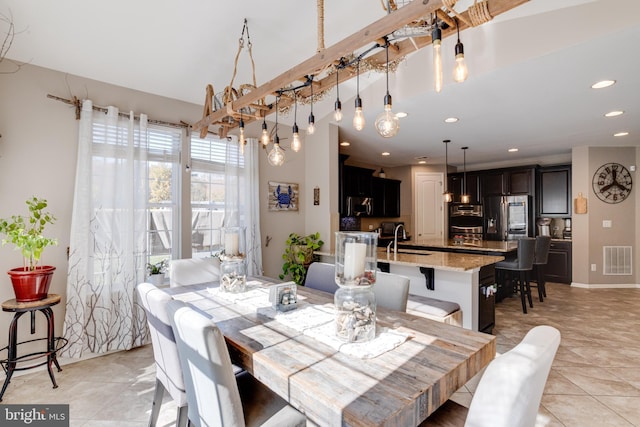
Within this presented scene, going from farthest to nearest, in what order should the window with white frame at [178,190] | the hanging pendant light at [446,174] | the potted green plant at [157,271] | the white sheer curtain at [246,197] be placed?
1. the hanging pendant light at [446,174]
2. the white sheer curtain at [246,197]
3. the window with white frame at [178,190]
4. the potted green plant at [157,271]

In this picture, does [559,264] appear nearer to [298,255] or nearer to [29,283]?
[298,255]

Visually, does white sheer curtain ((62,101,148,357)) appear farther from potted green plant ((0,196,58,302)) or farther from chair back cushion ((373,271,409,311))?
chair back cushion ((373,271,409,311))

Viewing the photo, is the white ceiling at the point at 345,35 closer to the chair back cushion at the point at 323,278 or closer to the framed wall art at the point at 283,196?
the framed wall art at the point at 283,196

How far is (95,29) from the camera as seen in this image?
256 cm

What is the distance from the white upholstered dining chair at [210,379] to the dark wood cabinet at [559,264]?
22.2ft

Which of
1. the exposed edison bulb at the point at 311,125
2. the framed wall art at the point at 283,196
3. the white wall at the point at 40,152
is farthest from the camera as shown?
the framed wall art at the point at 283,196

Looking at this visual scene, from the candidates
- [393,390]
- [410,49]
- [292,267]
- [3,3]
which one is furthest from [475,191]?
[3,3]

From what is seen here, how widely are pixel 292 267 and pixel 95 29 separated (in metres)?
3.16

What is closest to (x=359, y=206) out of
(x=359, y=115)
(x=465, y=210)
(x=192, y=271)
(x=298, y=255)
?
(x=298, y=255)

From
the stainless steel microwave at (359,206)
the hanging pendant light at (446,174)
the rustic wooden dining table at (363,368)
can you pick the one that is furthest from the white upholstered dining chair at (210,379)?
the hanging pendant light at (446,174)

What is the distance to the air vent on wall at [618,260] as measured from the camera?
5.72m

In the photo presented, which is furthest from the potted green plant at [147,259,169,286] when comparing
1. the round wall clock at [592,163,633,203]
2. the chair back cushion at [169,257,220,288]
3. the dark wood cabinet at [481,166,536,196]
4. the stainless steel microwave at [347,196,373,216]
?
the round wall clock at [592,163,633,203]

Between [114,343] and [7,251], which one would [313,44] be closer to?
[7,251]

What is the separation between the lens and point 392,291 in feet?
6.70
